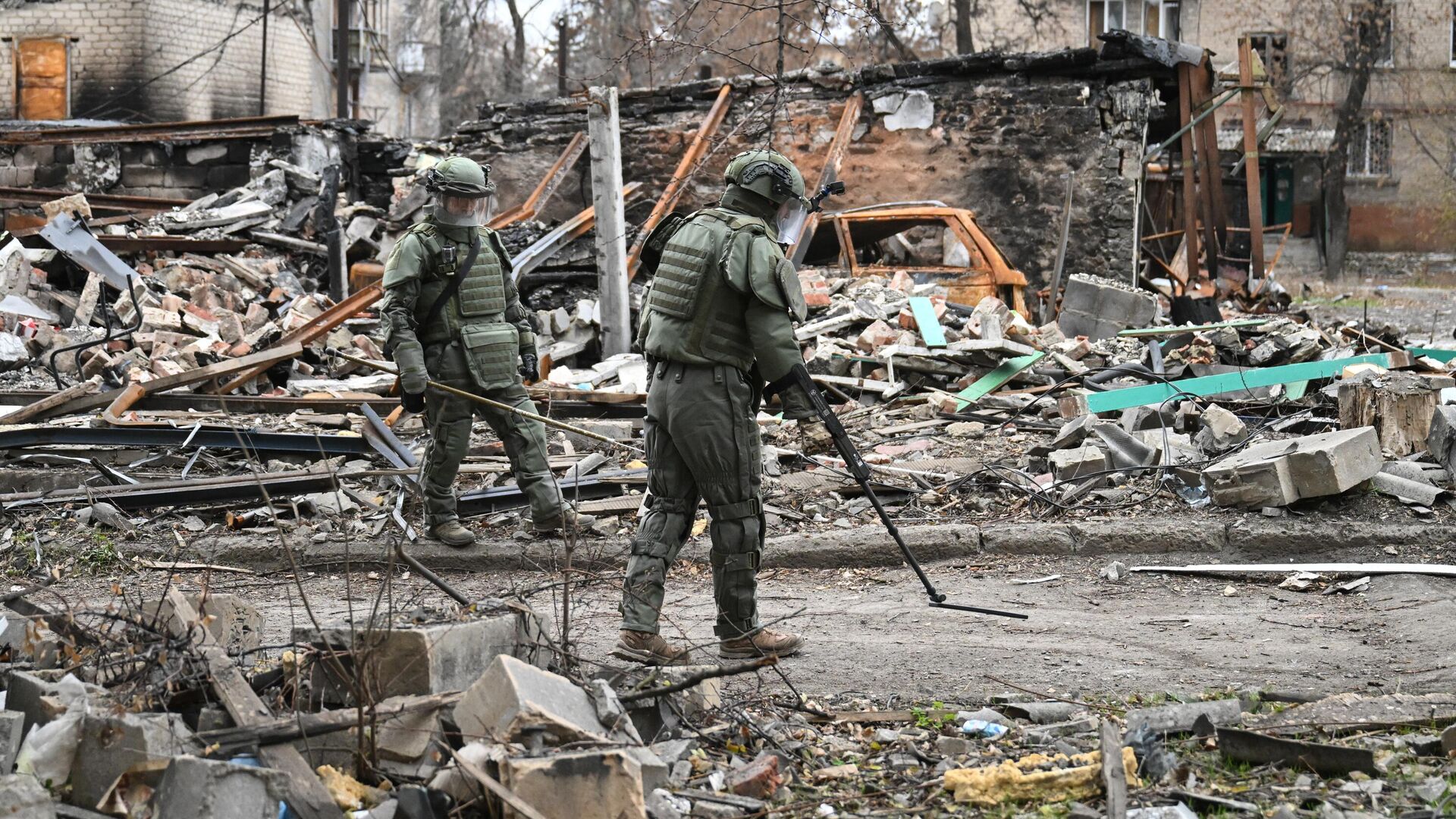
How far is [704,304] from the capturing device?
16.1ft

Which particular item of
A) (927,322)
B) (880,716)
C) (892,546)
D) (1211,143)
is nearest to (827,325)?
(927,322)

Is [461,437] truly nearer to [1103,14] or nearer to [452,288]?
[452,288]

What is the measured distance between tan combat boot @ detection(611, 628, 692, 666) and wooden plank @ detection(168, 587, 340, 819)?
4.56ft

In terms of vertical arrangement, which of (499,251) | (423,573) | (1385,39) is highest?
(1385,39)

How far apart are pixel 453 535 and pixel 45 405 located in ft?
11.6

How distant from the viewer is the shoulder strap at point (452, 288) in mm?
6582

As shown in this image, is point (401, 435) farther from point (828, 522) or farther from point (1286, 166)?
point (1286, 166)

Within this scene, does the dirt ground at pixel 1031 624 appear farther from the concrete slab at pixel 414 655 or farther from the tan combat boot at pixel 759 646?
the concrete slab at pixel 414 655

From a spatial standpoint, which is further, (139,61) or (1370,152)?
(1370,152)

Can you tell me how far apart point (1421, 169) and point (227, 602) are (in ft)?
119

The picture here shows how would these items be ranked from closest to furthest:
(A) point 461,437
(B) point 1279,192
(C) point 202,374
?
(A) point 461,437, (C) point 202,374, (B) point 1279,192

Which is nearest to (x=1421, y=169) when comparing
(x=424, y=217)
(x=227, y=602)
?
(x=424, y=217)

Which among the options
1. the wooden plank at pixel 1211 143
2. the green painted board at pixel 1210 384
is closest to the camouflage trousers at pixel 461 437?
the green painted board at pixel 1210 384

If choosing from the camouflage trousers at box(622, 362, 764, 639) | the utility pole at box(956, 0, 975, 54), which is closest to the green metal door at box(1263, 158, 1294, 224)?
the utility pole at box(956, 0, 975, 54)
